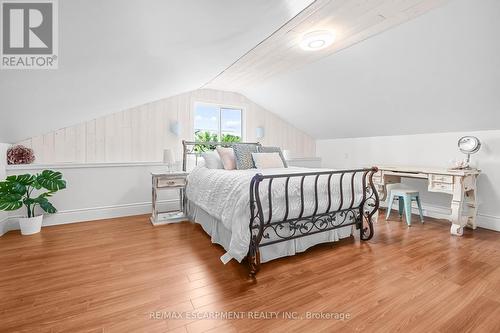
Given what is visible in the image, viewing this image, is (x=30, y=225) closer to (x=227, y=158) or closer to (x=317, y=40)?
(x=227, y=158)

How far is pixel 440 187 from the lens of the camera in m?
3.05

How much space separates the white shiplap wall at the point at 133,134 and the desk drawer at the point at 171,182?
34.9 inches

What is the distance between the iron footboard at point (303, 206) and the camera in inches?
76.7

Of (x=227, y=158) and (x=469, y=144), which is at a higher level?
(x=469, y=144)

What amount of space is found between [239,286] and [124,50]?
199 centimetres

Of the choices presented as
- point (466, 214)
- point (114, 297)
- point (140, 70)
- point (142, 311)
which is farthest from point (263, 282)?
point (466, 214)

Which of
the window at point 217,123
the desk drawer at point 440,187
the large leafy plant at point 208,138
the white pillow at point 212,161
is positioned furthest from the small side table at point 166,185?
the desk drawer at point 440,187

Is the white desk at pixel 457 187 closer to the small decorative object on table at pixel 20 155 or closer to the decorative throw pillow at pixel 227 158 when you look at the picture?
the decorative throw pillow at pixel 227 158

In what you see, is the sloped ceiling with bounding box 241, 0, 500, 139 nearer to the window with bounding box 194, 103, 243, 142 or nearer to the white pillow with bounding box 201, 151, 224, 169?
the window with bounding box 194, 103, 243, 142

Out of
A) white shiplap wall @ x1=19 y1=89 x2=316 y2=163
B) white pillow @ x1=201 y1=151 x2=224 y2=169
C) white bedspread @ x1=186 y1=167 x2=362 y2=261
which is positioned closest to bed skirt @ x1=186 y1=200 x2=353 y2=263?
white bedspread @ x1=186 y1=167 x2=362 y2=261

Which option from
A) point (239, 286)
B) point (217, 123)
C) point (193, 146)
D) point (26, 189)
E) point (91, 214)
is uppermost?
point (217, 123)

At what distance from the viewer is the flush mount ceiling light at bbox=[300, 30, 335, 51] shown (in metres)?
2.47

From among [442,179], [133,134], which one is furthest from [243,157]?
[442,179]

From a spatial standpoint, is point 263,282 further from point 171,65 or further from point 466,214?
point 466,214
